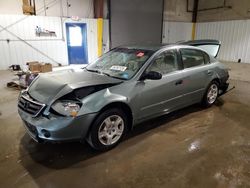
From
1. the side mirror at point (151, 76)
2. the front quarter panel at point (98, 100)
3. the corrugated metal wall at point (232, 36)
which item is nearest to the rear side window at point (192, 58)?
the side mirror at point (151, 76)

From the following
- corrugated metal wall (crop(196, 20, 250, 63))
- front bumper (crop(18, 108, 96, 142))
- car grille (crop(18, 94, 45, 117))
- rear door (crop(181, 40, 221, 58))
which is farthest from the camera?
corrugated metal wall (crop(196, 20, 250, 63))

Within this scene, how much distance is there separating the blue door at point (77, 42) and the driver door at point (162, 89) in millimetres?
7545

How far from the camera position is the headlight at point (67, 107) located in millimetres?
2174

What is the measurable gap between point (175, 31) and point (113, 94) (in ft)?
39.1

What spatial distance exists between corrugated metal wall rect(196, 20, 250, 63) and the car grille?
1156cm

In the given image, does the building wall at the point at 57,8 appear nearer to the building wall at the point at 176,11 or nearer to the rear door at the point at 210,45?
the building wall at the point at 176,11

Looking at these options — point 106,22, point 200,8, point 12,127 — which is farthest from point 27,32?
point 200,8

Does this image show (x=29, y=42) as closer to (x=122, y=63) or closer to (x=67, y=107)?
(x=122, y=63)

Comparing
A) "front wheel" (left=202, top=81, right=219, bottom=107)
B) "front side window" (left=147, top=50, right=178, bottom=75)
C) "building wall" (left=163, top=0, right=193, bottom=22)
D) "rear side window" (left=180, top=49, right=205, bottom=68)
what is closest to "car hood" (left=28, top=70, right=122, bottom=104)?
"front side window" (left=147, top=50, right=178, bottom=75)

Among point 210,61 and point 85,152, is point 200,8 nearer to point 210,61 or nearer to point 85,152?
point 210,61

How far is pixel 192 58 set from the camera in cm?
363

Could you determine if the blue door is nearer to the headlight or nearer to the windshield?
the windshield

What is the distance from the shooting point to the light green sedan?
2.22 meters

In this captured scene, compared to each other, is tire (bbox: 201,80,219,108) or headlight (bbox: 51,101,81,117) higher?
headlight (bbox: 51,101,81,117)
